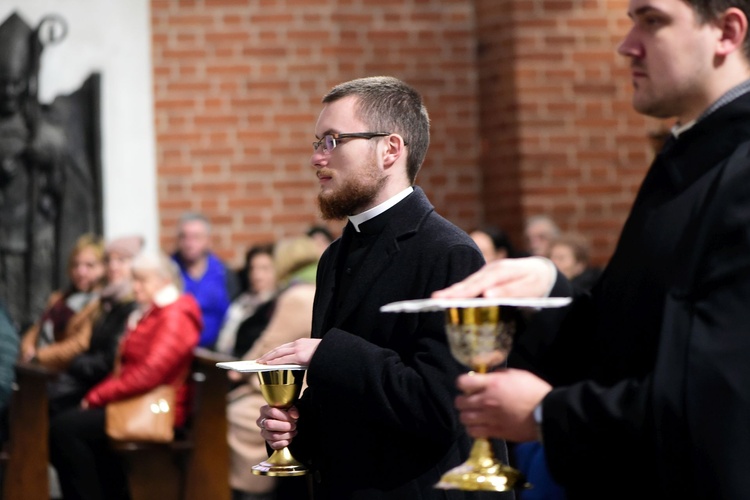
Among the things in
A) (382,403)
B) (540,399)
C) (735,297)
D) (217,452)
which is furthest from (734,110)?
(217,452)

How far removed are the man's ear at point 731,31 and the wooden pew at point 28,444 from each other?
516 centimetres

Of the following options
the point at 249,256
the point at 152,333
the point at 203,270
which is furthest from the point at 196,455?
the point at 203,270

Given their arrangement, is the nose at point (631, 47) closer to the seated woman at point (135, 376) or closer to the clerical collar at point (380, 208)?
the clerical collar at point (380, 208)

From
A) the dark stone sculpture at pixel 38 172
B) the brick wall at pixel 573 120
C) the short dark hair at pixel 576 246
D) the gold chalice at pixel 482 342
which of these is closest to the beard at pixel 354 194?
the gold chalice at pixel 482 342

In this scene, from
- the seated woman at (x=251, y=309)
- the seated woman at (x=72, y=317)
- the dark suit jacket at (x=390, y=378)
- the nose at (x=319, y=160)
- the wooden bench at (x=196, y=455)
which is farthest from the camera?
the seated woman at (x=72, y=317)

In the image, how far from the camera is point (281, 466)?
2654 mm

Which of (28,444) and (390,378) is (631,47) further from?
(28,444)

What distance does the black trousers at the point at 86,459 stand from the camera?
21.2 feet

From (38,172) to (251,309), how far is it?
2598 mm

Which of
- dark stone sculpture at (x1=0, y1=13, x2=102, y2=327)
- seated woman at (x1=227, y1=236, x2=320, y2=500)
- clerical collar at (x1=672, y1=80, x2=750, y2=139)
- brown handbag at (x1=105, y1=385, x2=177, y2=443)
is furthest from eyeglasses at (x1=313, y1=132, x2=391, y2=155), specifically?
dark stone sculpture at (x1=0, y1=13, x2=102, y2=327)

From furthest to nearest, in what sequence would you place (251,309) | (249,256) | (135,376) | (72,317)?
(249,256) → (72,317) → (251,309) → (135,376)

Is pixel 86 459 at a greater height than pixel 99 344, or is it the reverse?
pixel 99 344

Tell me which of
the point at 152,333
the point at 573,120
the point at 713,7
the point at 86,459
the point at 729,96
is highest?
the point at 573,120

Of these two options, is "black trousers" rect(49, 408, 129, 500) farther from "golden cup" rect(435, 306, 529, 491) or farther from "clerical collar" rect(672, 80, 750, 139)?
"clerical collar" rect(672, 80, 750, 139)
